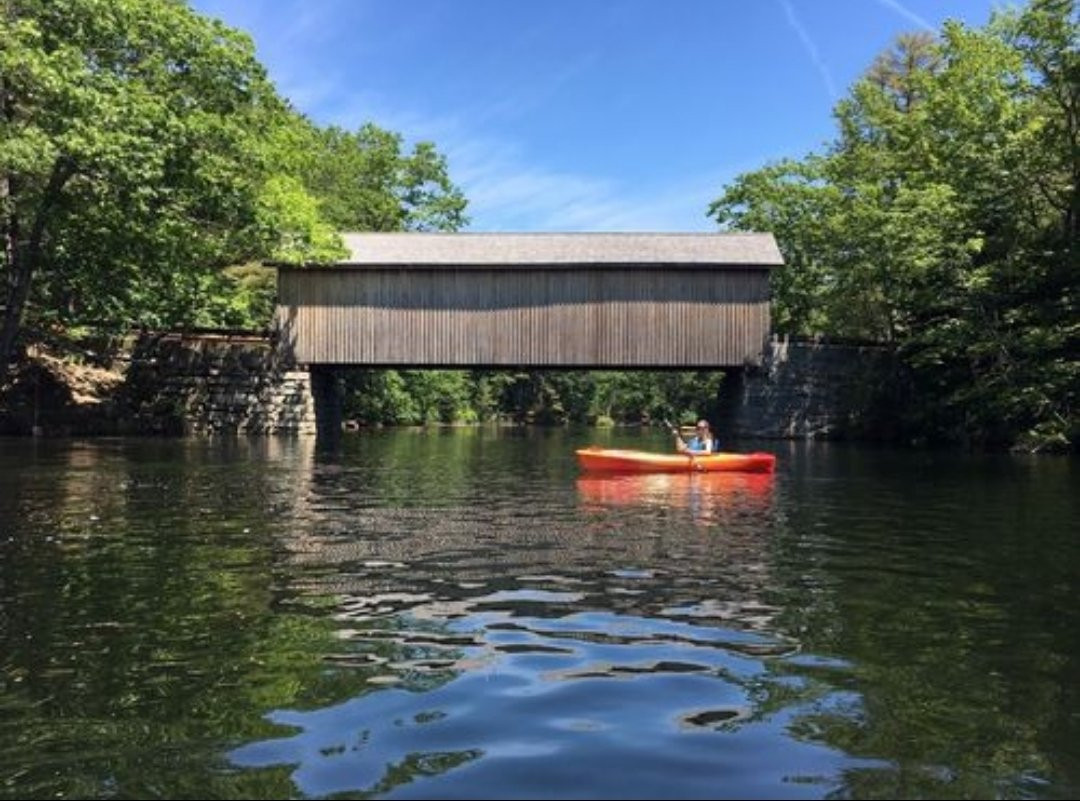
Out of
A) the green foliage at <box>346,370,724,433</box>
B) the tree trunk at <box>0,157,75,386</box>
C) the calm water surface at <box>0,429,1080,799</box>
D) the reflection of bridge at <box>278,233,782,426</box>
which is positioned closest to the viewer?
the calm water surface at <box>0,429,1080,799</box>

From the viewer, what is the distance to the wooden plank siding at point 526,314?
4166 cm

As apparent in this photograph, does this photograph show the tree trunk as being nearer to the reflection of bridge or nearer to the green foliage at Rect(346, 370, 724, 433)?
the reflection of bridge

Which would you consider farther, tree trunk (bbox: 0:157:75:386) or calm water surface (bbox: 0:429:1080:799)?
tree trunk (bbox: 0:157:75:386)

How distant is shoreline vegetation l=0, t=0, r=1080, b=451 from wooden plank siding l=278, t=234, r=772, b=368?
2701 mm

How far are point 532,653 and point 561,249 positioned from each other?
118ft

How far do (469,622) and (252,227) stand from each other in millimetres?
24449

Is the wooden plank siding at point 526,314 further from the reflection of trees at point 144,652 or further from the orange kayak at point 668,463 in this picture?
the reflection of trees at point 144,652

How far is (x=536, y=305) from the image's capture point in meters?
42.1

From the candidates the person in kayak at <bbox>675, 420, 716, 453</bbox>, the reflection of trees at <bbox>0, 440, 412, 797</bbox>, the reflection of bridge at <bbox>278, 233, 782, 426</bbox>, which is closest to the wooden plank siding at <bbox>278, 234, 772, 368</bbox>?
the reflection of bridge at <bbox>278, 233, 782, 426</bbox>

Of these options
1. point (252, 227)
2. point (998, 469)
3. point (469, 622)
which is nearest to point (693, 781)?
point (469, 622)

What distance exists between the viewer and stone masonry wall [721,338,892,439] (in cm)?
4322

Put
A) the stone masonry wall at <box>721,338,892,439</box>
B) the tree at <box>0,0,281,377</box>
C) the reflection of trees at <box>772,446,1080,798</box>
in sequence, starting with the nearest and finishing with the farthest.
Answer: the reflection of trees at <box>772,446,1080,798</box> < the tree at <box>0,0,281,377</box> < the stone masonry wall at <box>721,338,892,439</box>

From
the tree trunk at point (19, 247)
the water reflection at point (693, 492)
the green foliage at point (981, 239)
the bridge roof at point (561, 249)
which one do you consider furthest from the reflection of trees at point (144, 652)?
the green foliage at point (981, 239)

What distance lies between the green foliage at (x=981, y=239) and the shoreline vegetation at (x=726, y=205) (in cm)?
10
